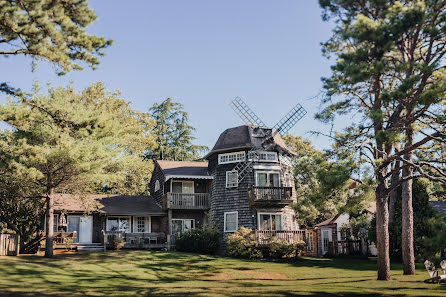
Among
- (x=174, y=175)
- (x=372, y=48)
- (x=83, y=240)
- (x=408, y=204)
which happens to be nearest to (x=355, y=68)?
(x=372, y=48)

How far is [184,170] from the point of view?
A: 35969 mm

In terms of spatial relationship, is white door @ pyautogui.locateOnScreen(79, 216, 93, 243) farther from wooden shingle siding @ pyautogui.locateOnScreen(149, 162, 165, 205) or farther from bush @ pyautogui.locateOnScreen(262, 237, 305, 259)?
bush @ pyautogui.locateOnScreen(262, 237, 305, 259)

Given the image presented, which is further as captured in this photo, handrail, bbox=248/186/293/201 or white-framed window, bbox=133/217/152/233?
white-framed window, bbox=133/217/152/233

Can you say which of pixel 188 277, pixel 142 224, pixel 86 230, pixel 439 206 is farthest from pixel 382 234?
pixel 86 230

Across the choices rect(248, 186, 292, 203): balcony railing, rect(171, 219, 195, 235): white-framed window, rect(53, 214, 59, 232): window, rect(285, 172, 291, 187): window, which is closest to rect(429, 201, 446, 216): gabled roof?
rect(285, 172, 291, 187): window

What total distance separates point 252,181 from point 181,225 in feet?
21.5

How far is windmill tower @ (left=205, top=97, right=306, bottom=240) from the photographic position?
1238 inches

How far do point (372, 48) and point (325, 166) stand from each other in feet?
16.9

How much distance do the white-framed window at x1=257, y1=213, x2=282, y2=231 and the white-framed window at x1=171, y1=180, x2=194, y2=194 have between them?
21.1 ft

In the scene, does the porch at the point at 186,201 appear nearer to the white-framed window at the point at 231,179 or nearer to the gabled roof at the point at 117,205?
the gabled roof at the point at 117,205

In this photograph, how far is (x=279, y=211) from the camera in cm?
3191

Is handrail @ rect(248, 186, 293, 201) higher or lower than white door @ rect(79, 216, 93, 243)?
higher

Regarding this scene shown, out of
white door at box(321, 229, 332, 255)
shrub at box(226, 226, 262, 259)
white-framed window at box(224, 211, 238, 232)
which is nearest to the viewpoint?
shrub at box(226, 226, 262, 259)

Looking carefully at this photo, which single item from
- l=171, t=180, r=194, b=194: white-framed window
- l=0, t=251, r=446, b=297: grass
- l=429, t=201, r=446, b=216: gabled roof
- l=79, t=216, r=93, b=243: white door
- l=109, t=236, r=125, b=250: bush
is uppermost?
l=171, t=180, r=194, b=194: white-framed window
